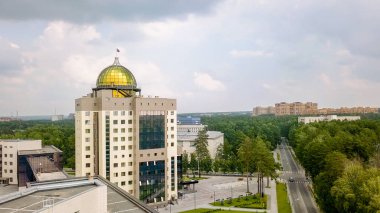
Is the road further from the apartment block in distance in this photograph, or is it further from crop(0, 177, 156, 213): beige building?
crop(0, 177, 156, 213): beige building

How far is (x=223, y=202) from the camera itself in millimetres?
77812

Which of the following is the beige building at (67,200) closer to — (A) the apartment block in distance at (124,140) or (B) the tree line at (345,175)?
(B) the tree line at (345,175)

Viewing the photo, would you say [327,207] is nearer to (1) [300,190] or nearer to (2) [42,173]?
(1) [300,190]

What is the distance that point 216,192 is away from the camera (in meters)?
89.6

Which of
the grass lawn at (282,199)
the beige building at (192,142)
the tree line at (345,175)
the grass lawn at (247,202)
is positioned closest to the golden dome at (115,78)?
the grass lawn at (247,202)

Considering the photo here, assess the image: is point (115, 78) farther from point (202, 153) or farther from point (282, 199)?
point (202, 153)

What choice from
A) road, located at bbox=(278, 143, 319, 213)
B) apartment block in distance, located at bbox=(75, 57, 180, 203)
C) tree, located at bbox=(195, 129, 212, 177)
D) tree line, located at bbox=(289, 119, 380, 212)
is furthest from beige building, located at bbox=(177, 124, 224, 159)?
apartment block in distance, located at bbox=(75, 57, 180, 203)

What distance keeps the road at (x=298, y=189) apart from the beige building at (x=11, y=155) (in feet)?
196

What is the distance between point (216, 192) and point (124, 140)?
28277mm

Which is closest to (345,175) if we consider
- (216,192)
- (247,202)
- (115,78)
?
(247,202)

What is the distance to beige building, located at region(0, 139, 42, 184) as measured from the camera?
8988 cm

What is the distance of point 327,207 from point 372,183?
1321 cm

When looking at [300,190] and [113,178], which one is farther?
[300,190]

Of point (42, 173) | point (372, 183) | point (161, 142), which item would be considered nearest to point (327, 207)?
point (372, 183)
